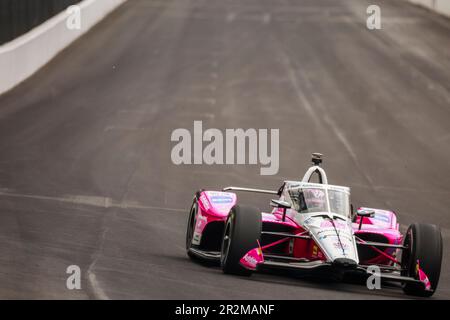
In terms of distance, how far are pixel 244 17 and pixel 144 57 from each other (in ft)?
22.2

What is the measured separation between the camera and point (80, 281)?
1002cm

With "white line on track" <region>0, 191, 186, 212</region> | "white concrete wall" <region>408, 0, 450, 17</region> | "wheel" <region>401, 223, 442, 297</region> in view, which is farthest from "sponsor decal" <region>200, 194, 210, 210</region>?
"white concrete wall" <region>408, 0, 450, 17</region>

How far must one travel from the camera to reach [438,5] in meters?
39.2

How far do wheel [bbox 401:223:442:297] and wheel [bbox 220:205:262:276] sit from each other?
1.74 metres

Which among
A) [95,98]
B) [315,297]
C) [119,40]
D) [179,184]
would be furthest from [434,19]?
[315,297]


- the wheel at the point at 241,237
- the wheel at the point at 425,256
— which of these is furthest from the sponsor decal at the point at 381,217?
the wheel at the point at 241,237

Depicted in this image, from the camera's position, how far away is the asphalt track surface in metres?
11.7

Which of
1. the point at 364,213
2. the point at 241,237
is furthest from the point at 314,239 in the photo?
the point at 364,213

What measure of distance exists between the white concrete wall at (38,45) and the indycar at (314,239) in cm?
1507

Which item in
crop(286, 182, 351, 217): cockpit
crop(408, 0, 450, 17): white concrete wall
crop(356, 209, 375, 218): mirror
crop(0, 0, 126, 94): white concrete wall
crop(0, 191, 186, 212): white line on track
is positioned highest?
crop(408, 0, 450, 17): white concrete wall

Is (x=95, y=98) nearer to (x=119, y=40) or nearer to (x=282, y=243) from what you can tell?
(x=119, y=40)

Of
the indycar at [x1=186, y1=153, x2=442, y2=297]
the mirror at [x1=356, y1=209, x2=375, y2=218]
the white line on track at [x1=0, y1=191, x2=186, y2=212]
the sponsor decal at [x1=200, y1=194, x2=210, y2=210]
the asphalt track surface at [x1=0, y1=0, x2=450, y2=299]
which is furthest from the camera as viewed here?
the white line on track at [x1=0, y1=191, x2=186, y2=212]

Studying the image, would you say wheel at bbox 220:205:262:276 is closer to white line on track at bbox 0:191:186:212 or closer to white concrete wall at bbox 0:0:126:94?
white line on track at bbox 0:191:186:212

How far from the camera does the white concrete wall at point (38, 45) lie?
27.9 meters
